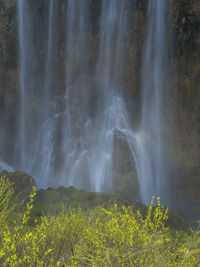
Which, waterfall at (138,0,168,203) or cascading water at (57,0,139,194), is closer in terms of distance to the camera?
cascading water at (57,0,139,194)

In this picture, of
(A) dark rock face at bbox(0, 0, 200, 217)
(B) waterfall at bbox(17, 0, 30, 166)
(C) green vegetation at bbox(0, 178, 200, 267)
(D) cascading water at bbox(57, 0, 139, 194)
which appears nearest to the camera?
(C) green vegetation at bbox(0, 178, 200, 267)

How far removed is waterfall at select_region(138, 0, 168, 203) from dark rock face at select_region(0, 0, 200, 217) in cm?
65

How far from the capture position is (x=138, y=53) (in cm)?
2381

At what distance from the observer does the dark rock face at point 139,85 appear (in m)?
19.9

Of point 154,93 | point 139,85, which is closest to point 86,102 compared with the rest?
point 139,85

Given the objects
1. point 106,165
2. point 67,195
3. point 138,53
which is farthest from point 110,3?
point 67,195

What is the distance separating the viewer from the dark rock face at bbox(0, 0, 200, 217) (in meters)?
19.9

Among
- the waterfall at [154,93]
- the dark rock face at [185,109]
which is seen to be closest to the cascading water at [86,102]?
the waterfall at [154,93]

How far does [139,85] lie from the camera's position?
23859 mm

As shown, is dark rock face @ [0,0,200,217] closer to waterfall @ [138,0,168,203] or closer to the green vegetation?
waterfall @ [138,0,168,203]

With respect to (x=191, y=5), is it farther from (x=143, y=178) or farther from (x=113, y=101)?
(x=143, y=178)

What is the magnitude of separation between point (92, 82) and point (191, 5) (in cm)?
1104

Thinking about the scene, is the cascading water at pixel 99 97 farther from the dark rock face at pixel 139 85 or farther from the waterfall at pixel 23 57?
the waterfall at pixel 23 57

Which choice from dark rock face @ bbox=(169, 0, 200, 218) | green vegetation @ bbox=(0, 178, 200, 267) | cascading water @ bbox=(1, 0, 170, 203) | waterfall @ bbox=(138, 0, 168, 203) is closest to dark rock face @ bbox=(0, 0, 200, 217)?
dark rock face @ bbox=(169, 0, 200, 218)
